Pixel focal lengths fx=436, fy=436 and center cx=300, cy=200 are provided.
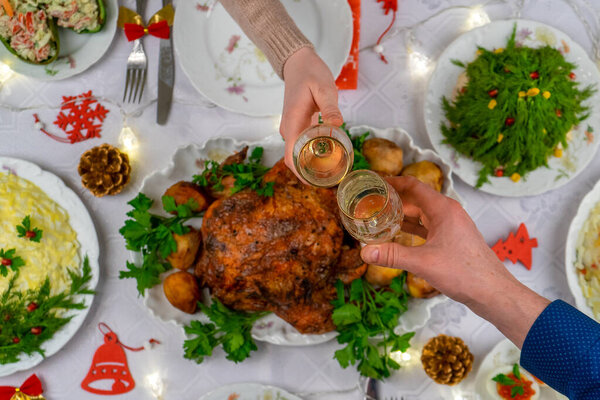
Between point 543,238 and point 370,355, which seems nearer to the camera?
point 370,355

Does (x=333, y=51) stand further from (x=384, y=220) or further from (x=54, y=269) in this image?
(x=54, y=269)

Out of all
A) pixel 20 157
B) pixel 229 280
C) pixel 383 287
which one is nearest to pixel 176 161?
pixel 229 280

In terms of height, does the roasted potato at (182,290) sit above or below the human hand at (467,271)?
below

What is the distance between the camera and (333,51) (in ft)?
4.91

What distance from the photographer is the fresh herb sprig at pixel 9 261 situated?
141 cm

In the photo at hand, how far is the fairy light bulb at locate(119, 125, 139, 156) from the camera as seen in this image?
158cm

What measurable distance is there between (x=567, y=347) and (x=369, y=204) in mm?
511

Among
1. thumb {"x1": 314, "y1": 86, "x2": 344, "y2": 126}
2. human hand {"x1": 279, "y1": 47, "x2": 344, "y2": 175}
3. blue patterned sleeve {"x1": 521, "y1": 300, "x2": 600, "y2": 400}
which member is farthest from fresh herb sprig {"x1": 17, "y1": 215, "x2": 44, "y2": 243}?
blue patterned sleeve {"x1": 521, "y1": 300, "x2": 600, "y2": 400}

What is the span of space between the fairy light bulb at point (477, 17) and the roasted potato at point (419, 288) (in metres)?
0.91

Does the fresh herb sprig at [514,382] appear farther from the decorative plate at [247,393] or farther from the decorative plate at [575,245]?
the decorative plate at [247,393]

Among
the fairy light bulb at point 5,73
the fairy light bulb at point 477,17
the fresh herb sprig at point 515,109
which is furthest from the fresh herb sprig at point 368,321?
the fairy light bulb at point 5,73

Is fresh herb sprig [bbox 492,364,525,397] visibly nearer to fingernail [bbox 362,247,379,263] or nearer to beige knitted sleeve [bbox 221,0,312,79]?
fingernail [bbox 362,247,379,263]

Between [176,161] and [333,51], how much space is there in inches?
25.8

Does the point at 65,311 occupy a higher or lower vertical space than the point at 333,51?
lower
